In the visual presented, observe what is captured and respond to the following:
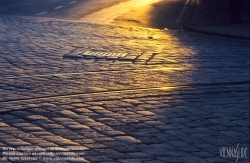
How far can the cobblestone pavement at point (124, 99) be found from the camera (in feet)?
21.2

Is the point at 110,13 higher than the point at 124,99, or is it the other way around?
the point at 124,99

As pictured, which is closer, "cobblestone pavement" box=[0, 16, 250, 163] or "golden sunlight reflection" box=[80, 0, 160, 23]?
"cobblestone pavement" box=[0, 16, 250, 163]

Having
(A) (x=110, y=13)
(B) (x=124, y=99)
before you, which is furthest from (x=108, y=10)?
(B) (x=124, y=99)

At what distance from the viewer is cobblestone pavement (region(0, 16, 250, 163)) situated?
21.2 ft

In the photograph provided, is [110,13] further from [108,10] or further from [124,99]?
[124,99]

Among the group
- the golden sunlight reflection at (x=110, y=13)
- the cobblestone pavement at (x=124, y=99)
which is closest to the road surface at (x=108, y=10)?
the golden sunlight reflection at (x=110, y=13)

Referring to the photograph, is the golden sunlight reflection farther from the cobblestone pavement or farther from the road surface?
the cobblestone pavement

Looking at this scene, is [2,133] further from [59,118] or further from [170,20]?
Answer: [170,20]

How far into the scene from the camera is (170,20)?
22.2 meters

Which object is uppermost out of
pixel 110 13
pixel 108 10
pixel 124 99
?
pixel 124 99

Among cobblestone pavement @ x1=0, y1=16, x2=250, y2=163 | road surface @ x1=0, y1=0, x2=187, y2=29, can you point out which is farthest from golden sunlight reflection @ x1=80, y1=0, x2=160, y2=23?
cobblestone pavement @ x1=0, y1=16, x2=250, y2=163

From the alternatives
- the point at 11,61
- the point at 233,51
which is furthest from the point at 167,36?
the point at 11,61

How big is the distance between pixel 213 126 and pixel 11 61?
601cm

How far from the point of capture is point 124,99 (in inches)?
343
